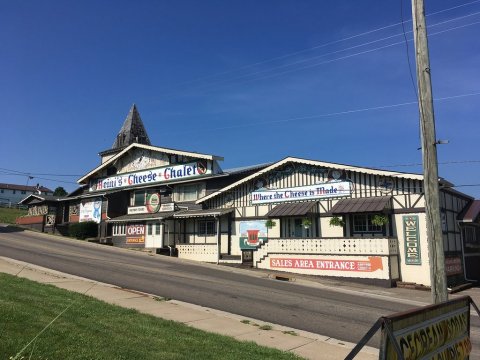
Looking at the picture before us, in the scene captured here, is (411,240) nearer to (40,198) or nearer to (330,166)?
(330,166)

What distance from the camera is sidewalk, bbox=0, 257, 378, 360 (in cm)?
798

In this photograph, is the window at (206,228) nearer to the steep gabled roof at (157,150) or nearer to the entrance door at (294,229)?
the steep gabled roof at (157,150)

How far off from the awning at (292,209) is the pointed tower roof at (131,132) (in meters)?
26.3

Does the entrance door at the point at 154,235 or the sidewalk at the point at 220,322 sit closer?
the sidewalk at the point at 220,322

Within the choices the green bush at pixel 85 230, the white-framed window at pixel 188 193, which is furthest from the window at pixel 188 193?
the green bush at pixel 85 230

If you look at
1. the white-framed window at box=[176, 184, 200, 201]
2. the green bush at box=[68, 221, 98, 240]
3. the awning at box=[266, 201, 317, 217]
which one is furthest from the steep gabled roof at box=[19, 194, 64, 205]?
the awning at box=[266, 201, 317, 217]

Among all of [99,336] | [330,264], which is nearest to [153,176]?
[330,264]

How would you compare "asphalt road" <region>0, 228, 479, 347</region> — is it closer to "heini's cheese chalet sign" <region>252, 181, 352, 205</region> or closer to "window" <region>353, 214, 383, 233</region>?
"window" <region>353, 214, 383, 233</region>

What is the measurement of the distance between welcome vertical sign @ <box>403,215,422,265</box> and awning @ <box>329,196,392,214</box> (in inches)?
50.5

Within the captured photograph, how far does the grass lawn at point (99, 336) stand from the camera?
5.55m

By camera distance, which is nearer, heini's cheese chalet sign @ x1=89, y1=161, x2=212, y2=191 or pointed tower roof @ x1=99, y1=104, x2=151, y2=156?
heini's cheese chalet sign @ x1=89, y1=161, x2=212, y2=191

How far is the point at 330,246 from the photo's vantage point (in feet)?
78.0

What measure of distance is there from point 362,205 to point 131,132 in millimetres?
34145

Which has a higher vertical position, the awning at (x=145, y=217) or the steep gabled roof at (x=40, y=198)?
the steep gabled roof at (x=40, y=198)
